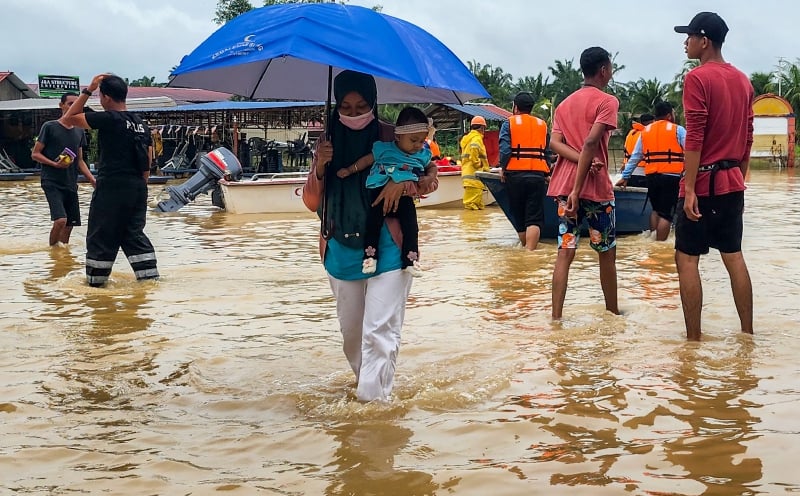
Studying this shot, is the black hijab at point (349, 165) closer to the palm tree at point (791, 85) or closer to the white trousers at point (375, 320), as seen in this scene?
the white trousers at point (375, 320)

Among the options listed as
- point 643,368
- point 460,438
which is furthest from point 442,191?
point 460,438

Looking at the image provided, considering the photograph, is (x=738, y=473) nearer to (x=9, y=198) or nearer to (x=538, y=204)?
(x=538, y=204)

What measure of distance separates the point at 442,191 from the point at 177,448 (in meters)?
14.0

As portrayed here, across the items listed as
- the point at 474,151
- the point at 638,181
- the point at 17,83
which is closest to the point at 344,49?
the point at 638,181

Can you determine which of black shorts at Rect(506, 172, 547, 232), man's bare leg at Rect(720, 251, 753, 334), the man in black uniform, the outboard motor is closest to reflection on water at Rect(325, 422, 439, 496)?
man's bare leg at Rect(720, 251, 753, 334)

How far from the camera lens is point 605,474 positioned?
11.1 ft

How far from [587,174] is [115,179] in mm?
3791

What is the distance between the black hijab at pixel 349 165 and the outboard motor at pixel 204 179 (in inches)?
496

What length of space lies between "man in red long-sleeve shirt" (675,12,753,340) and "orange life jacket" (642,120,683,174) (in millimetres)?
4787

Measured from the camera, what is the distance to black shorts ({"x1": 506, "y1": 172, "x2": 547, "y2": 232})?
10.1 meters

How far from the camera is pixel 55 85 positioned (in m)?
34.4

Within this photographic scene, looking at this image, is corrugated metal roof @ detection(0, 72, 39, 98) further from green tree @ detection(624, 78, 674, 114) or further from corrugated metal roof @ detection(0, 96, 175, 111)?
green tree @ detection(624, 78, 674, 114)

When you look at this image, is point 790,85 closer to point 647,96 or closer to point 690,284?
point 647,96

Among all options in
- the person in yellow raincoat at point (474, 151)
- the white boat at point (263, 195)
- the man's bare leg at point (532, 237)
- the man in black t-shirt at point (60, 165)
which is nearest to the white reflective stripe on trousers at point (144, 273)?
the man in black t-shirt at point (60, 165)
